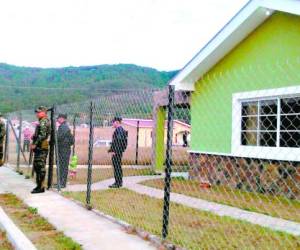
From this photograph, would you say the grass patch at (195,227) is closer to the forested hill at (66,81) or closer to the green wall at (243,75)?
the green wall at (243,75)

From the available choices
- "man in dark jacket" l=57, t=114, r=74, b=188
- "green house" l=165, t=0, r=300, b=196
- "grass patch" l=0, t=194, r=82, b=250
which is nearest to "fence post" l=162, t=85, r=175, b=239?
"grass patch" l=0, t=194, r=82, b=250

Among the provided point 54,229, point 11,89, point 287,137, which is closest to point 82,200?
point 54,229

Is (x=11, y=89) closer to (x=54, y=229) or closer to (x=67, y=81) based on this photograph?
(x=67, y=81)

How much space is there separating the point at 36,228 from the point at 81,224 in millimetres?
655

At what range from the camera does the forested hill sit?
50500mm

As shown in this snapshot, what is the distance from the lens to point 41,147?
10398 mm

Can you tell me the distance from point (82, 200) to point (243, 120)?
16.7 feet

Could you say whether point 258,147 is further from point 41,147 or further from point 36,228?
point 36,228

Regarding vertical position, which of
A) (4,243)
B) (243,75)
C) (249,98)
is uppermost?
(243,75)

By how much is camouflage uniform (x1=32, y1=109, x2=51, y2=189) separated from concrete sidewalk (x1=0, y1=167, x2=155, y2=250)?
1.30 feet

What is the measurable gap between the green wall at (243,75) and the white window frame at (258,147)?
0.16 meters

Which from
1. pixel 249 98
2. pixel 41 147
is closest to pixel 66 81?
pixel 249 98

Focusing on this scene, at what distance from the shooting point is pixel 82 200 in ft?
30.3

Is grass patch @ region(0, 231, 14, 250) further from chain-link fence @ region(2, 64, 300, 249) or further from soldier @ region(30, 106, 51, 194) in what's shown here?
soldier @ region(30, 106, 51, 194)
